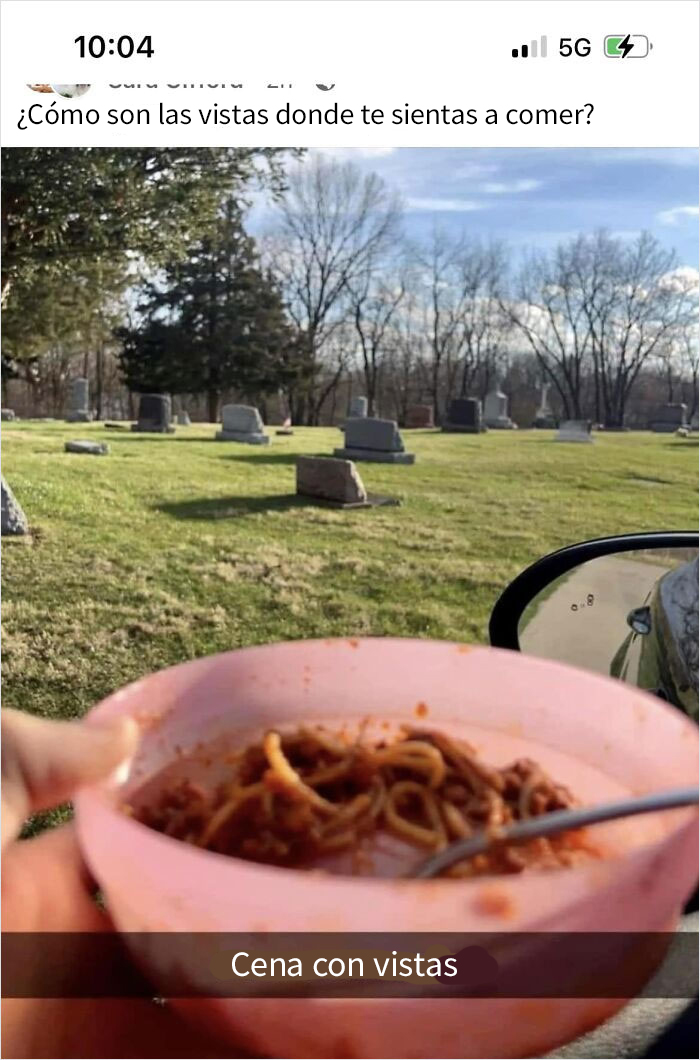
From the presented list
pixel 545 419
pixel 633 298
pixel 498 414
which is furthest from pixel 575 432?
pixel 633 298

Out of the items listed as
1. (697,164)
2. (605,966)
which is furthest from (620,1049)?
(697,164)

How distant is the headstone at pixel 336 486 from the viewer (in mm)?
2035

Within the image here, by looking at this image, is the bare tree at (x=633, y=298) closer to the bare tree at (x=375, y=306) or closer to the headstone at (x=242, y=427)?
the bare tree at (x=375, y=306)

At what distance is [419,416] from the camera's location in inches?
109

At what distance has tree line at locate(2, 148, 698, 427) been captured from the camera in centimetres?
97

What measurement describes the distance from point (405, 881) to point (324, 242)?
39.8 inches

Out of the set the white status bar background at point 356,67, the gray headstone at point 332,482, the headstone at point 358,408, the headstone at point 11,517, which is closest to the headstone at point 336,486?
the gray headstone at point 332,482

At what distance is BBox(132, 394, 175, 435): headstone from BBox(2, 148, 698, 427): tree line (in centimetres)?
87

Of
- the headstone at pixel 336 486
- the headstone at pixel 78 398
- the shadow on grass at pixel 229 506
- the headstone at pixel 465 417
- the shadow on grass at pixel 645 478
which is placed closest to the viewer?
the shadow on grass at pixel 229 506

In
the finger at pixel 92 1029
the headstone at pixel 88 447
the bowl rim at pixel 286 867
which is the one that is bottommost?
the finger at pixel 92 1029

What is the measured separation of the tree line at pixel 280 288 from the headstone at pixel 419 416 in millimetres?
933

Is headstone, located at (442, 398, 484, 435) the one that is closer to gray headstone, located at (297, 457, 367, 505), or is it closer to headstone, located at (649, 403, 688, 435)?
headstone, located at (649, 403, 688, 435)

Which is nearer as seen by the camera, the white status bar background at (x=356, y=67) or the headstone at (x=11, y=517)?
the white status bar background at (x=356, y=67)

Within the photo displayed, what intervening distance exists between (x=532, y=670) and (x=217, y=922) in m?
0.12
